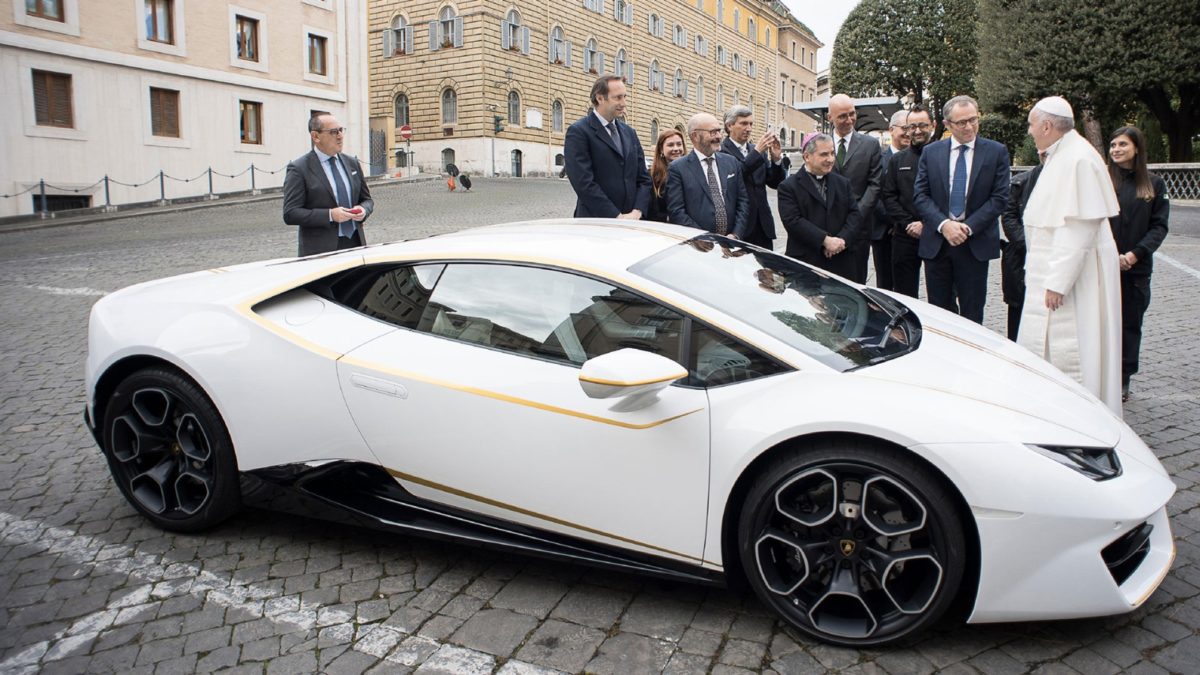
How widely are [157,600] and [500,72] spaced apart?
138 feet

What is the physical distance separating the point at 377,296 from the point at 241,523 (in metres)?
1.24

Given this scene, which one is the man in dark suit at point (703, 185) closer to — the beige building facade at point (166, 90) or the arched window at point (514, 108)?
the beige building facade at point (166, 90)

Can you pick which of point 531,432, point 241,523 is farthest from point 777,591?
point 241,523

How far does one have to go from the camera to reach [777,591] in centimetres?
287

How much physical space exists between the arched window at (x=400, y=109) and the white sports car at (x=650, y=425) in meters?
43.7

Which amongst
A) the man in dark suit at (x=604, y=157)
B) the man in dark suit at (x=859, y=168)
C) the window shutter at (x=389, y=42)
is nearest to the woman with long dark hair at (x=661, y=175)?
the man in dark suit at (x=604, y=157)

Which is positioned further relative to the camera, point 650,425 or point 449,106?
point 449,106

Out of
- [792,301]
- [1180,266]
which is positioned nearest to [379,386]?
[792,301]

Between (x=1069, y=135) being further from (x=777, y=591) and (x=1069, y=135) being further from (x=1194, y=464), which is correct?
(x=777, y=591)

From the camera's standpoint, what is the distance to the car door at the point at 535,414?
291 centimetres

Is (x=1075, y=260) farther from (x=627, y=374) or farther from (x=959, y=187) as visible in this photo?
(x=627, y=374)

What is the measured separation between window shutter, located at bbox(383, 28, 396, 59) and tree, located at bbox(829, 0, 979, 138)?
27289mm

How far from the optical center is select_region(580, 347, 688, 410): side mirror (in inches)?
106

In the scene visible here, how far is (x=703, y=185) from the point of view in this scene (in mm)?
6496
